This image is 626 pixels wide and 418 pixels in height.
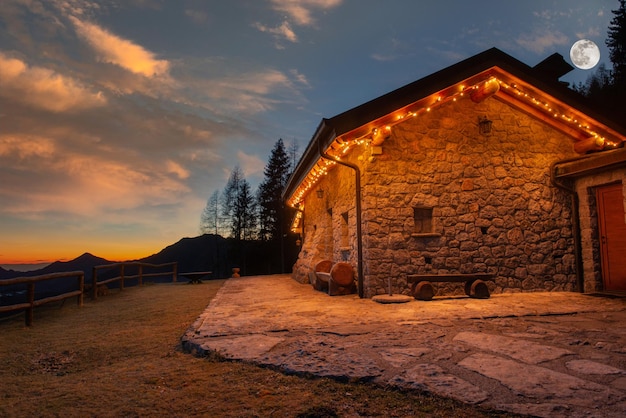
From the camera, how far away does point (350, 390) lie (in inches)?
116

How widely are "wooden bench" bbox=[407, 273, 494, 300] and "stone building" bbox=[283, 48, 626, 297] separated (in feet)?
1.00

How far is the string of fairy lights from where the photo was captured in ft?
25.7

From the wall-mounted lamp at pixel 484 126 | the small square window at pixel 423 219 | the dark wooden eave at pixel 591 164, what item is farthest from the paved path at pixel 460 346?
the wall-mounted lamp at pixel 484 126

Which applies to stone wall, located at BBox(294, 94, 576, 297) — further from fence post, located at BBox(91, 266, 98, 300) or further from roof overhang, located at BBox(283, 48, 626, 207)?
fence post, located at BBox(91, 266, 98, 300)

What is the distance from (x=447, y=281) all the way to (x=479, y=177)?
96.2 inches

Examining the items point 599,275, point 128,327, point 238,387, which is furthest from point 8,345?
point 599,275

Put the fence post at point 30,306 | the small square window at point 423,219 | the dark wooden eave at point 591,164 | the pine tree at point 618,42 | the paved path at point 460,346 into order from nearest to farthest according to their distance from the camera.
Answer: the paved path at point 460,346, the fence post at point 30,306, the dark wooden eave at point 591,164, the small square window at point 423,219, the pine tree at point 618,42

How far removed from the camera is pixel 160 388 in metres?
3.15

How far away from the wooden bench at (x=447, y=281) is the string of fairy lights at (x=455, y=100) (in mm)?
2901

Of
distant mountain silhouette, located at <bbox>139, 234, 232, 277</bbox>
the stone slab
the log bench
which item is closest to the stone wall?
the log bench

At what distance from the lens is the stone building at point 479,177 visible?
7848mm

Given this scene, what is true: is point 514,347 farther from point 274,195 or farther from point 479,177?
point 274,195

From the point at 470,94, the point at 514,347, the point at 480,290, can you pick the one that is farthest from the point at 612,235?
the point at 514,347

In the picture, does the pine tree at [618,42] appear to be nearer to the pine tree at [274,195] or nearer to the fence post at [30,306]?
the pine tree at [274,195]
